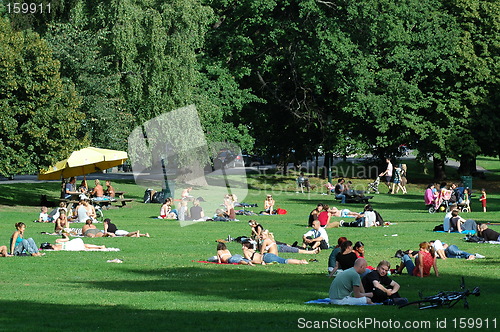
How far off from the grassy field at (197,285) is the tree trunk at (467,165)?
23350 millimetres

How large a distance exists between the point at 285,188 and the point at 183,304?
4125 cm

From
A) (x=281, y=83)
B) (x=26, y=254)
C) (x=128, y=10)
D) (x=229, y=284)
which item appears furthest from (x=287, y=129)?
(x=229, y=284)

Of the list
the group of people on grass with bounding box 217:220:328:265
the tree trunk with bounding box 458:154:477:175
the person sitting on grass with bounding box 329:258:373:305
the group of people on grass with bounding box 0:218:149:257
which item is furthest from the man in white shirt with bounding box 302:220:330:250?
the tree trunk with bounding box 458:154:477:175

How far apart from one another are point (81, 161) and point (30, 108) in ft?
10.7

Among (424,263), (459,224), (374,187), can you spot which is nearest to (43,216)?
(459,224)

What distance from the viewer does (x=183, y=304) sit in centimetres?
1591

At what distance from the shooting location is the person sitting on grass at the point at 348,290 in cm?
1641

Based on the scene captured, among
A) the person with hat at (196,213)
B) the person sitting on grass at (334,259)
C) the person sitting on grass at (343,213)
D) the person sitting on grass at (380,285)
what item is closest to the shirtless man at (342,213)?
the person sitting on grass at (343,213)

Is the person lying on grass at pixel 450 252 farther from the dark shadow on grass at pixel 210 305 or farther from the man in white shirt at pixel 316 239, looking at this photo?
the man in white shirt at pixel 316 239

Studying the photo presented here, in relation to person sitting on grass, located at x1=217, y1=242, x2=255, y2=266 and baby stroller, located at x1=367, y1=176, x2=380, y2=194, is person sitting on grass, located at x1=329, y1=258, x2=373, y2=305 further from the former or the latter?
baby stroller, located at x1=367, y1=176, x2=380, y2=194

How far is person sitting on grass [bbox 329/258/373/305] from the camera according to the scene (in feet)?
53.8

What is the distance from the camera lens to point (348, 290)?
1645 cm

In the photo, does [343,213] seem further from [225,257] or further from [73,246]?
[225,257]

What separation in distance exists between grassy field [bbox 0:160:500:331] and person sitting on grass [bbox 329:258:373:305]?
15.5 inches
